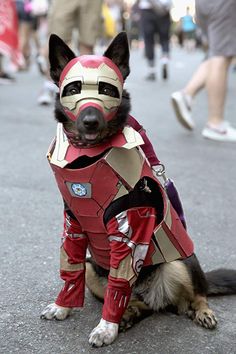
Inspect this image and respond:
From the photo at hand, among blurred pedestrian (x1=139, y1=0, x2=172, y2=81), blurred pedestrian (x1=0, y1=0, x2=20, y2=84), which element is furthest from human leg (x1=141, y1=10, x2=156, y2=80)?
blurred pedestrian (x1=0, y1=0, x2=20, y2=84)

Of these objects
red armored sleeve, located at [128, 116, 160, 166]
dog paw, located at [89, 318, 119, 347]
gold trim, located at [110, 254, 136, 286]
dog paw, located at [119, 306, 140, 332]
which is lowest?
dog paw, located at [119, 306, 140, 332]

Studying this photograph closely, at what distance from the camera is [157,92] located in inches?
388

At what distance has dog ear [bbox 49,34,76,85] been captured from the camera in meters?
2.37

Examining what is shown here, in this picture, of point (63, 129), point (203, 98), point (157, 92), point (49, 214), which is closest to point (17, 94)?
point (157, 92)

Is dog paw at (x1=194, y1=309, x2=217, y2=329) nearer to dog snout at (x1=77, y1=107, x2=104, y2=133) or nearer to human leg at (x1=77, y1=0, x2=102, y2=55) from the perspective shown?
dog snout at (x1=77, y1=107, x2=104, y2=133)

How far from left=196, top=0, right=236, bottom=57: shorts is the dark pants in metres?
5.04

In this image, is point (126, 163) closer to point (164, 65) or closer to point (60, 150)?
point (60, 150)

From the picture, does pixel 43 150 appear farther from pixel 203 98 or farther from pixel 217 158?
pixel 203 98

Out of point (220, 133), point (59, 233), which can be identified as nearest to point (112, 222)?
point (59, 233)

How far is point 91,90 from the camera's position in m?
2.30

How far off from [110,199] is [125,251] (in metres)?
0.22

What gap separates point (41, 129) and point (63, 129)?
4140 mm

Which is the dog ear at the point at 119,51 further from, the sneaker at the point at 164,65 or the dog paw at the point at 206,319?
the sneaker at the point at 164,65

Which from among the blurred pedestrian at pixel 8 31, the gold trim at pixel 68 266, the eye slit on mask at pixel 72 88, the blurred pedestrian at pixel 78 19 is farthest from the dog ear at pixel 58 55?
the blurred pedestrian at pixel 8 31
